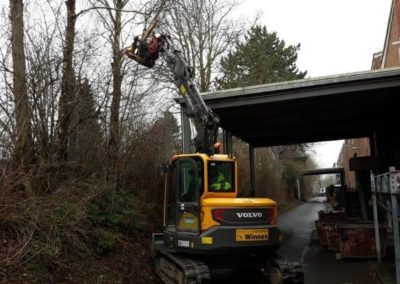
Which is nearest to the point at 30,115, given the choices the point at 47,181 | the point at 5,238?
the point at 47,181

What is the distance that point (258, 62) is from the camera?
34.9 m

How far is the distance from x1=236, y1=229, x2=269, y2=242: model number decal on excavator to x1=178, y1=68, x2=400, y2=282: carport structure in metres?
2.56

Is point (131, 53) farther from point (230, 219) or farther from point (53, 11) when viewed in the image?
point (230, 219)

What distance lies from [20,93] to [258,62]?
2626 cm

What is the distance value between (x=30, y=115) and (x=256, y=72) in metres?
25.2

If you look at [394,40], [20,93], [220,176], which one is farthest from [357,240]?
[394,40]

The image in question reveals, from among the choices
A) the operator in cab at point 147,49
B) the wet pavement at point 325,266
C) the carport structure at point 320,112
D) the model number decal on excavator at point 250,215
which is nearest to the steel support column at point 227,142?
the carport structure at point 320,112

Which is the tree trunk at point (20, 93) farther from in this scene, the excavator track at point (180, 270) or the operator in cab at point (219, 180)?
the operator in cab at point (219, 180)

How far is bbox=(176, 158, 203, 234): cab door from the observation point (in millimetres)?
9625

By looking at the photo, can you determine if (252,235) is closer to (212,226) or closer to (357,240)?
(212,226)

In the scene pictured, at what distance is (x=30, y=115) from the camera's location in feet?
34.0

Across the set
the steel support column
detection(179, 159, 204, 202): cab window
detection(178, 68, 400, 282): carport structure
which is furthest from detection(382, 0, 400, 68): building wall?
detection(179, 159, 204, 202): cab window

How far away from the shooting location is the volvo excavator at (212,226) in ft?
30.6

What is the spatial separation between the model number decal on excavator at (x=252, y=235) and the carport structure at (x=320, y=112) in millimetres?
2555
